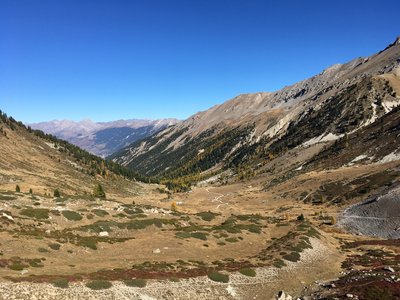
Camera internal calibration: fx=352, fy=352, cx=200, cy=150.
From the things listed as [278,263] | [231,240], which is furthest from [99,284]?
[231,240]

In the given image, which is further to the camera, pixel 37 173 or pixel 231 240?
pixel 37 173

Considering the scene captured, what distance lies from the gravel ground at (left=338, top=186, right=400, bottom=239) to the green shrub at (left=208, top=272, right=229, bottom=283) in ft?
171

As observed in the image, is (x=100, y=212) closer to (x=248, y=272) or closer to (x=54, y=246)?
(x=54, y=246)

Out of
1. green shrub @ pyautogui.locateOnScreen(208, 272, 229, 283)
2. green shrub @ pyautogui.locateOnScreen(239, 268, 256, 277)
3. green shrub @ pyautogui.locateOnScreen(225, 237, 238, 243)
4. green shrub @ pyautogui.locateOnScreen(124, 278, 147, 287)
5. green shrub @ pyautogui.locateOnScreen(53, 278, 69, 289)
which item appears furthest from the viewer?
green shrub @ pyautogui.locateOnScreen(225, 237, 238, 243)

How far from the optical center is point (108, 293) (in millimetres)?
32594

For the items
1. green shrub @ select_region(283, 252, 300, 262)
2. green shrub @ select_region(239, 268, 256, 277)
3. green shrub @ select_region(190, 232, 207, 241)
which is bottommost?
green shrub @ select_region(283, 252, 300, 262)

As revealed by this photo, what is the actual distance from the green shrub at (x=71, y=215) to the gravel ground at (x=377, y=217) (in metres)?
62.9

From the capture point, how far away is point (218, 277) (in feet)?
133

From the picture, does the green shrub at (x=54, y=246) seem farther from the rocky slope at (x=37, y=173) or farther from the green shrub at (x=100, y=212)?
the rocky slope at (x=37, y=173)

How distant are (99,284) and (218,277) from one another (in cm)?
1379

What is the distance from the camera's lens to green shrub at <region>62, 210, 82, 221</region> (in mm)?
63200

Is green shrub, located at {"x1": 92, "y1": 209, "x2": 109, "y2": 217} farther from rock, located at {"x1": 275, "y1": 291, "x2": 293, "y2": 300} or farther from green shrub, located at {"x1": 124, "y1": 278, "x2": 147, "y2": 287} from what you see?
rock, located at {"x1": 275, "y1": 291, "x2": 293, "y2": 300}

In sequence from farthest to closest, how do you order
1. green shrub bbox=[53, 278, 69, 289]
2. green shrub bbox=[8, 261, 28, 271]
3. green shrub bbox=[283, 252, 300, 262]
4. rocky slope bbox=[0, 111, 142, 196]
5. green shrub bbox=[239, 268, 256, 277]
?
1. rocky slope bbox=[0, 111, 142, 196]
2. green shrub bbox=[283, 252, 300, 262]
3. green shrub bbox=[239, 268, 256, 277]
4. green shrub bbox=[8, 261, 28, 271]
5. green shrub bbox=[53, 278, 69, 289]

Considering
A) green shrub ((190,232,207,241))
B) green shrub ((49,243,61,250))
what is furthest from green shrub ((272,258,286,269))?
green shrub ((49,243,61,250))
